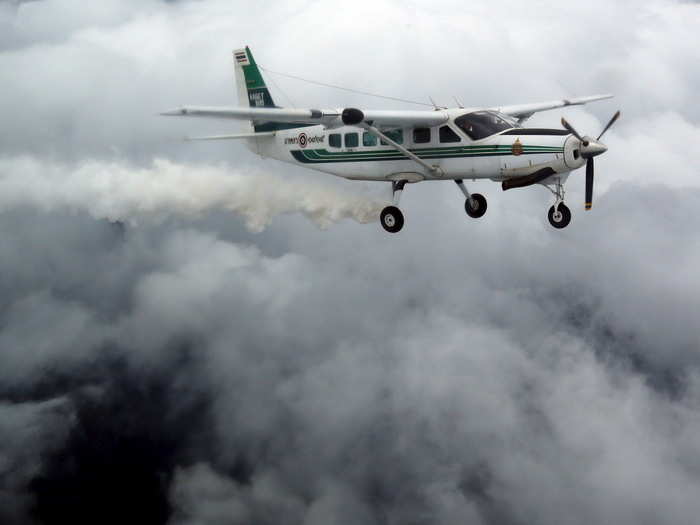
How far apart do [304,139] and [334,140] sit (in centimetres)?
189

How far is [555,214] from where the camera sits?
27.3 metres

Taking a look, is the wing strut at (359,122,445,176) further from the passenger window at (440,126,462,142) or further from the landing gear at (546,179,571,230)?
the landing gear at (546,179,571,230)

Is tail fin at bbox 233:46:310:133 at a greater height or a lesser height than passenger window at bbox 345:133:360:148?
greater

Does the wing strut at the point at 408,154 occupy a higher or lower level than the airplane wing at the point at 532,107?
lower

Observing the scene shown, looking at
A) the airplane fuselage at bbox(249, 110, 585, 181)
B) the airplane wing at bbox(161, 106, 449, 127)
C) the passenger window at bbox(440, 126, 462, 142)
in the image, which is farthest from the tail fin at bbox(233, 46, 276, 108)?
the passenger window at bbox(440, 126, 462, 142)

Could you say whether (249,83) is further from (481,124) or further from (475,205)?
(481,124)

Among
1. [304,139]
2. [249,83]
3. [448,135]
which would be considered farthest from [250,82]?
[448,135]

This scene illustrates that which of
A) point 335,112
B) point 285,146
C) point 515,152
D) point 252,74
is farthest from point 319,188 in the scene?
point 515,152

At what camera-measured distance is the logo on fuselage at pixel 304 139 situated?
31.7 metres

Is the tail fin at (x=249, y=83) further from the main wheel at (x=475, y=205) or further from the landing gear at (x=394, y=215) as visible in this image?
the main wheel at (x=475, y=205)

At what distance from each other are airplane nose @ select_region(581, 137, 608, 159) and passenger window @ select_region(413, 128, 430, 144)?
567 cm

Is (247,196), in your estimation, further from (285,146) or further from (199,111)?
(199,111)

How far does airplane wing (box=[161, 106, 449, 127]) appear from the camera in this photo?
25.2 meters

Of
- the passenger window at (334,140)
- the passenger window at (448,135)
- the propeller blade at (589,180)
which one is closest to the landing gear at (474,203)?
the passenger window at (448,135)
